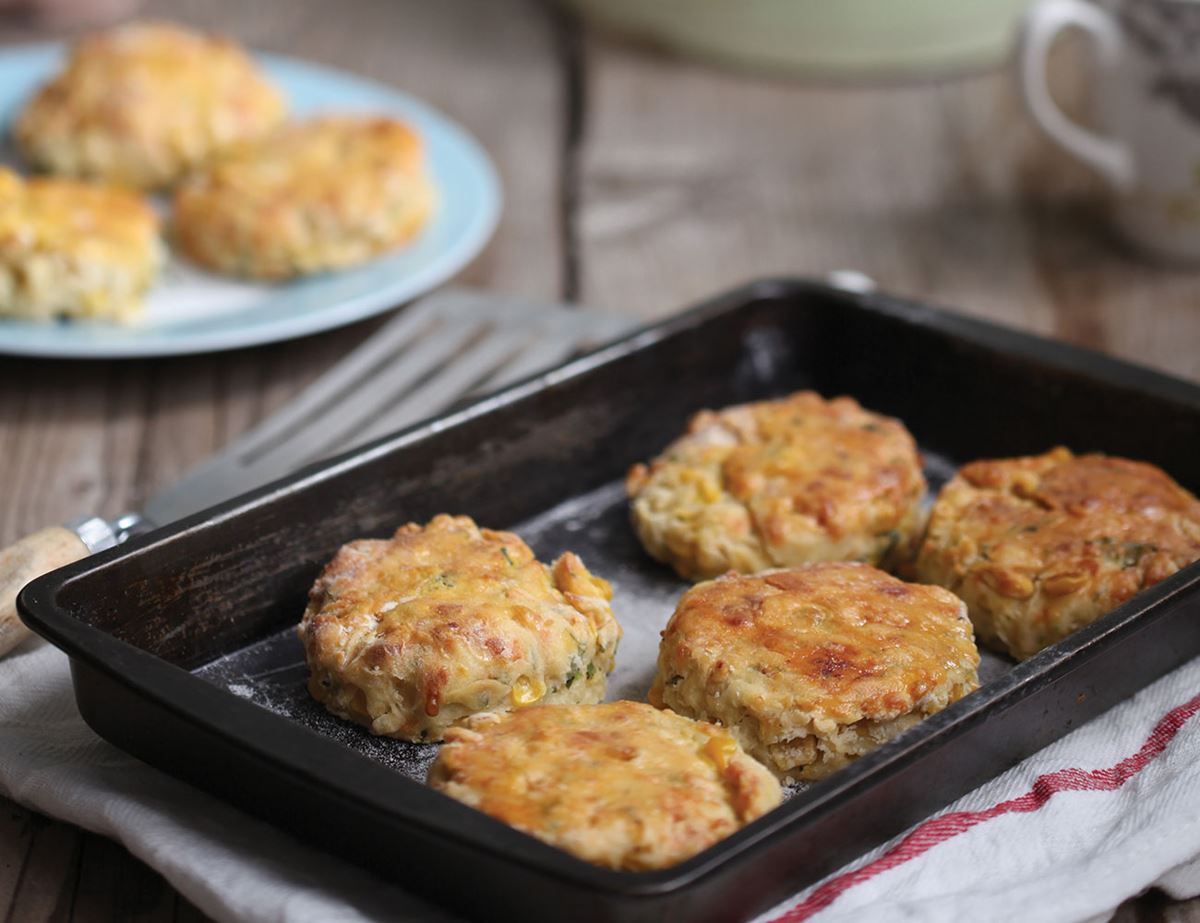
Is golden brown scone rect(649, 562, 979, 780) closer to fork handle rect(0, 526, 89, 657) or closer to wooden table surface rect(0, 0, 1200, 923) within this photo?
fork handle rect(0, 526, 89, 657)

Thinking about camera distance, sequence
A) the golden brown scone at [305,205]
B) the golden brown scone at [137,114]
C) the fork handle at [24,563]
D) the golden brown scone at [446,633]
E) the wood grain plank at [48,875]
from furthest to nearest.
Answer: the golden brown scone at [137,114] → the golden brown scone at [305,205] → the fork handle at [24,563] → the golden brown scone at [446,633] → the wood grain plank at [48,875]

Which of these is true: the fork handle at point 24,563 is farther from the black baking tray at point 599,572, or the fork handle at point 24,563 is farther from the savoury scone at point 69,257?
the savoury scone at point 69,257

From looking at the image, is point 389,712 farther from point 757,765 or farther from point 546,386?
point 546,386

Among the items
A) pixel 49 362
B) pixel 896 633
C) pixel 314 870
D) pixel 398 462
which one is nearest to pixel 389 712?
pixel 314 870

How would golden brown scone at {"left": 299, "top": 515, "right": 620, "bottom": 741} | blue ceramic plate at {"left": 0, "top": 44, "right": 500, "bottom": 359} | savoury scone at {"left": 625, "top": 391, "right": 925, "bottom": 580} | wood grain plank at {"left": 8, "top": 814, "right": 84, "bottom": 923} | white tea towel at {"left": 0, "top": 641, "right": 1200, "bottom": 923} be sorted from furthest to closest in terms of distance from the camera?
1. blue ceramic plate at {"left": 0, "top": 44, "right": 500, "bottom": 359}
2. savoury scone at {"left": 625, "top": 391, "right": 925, "bottom": 580}
3. golden brown scone at {"left": 299, "top": 515, "right": 620, "bottom": 741}
4. wood grain plank at {"left": 8, "top": 814, "right": 84, "bottom": 923}
5. white tea towel at {"left": 0, "top": 641, "right": 1200, "bottom": 923}

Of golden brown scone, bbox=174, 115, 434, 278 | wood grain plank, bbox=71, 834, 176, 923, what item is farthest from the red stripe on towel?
golden brown scone, bbox=174, 115, 434, 278

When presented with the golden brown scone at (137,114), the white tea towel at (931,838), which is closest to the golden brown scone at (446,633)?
the white tea towel at (931,838)

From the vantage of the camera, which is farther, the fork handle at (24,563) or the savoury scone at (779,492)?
the savoury scone at (779,492)
